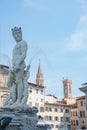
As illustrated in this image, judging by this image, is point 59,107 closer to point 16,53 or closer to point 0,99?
point 0,99

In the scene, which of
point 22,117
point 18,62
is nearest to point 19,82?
point 18,62

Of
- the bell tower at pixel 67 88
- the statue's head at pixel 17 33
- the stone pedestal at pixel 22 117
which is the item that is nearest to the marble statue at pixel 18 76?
the statue's head at pixel 17 33

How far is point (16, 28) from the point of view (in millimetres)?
18656

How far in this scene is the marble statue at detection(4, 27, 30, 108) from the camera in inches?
713

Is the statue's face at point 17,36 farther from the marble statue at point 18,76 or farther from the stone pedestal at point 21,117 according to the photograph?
the stone pedestal at point 21,117

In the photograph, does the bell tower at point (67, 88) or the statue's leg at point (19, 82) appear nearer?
the statue's leg at point (19, 82)

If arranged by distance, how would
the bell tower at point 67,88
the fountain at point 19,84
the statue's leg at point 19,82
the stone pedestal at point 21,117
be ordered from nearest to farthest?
the stone pedestal at point 21,117
the fountain at point 19,84
the statue's leg at point 19,82
the bell tower at point 67,88

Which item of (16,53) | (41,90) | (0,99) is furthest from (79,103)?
(16,53)

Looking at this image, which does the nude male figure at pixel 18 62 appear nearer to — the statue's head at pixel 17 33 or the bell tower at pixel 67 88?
the statue's head at pixel 17 33

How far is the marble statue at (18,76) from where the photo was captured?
18109 millimetres

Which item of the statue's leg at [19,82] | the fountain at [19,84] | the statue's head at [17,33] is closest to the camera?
the fountain at [19,84]

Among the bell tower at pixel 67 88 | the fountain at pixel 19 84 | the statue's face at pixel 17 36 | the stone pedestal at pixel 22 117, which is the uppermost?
the bell tower at pixel 67 88

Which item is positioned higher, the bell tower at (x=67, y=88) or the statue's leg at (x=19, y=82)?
the bell tower at (x=67, y=88)

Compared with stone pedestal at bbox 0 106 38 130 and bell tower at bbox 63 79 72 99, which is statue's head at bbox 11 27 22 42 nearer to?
stone pedestal at bbox 0 106 38 130
